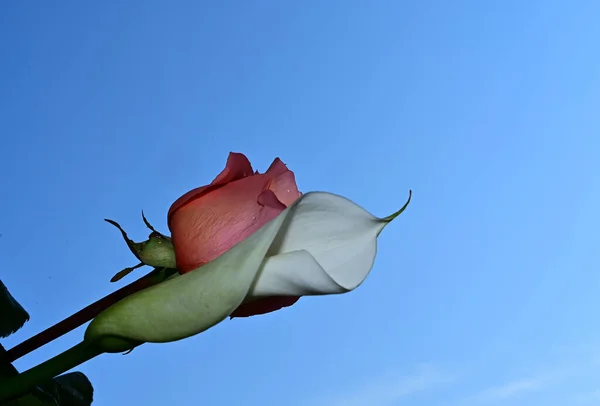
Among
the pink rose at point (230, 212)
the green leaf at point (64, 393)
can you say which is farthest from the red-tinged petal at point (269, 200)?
the green leaf at point (64, 393)

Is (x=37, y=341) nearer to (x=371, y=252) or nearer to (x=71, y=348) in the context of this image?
(x=71, y=348)

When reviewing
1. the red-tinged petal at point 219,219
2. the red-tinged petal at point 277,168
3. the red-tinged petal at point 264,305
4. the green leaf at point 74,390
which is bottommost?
the red-tinged petal at point 264,305

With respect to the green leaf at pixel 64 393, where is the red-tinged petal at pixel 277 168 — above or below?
above

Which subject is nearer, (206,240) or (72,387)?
(206,240)

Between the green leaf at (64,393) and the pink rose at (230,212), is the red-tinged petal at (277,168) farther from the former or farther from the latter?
the green leaf at (64,393)

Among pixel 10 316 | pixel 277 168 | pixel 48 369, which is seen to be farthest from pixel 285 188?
pixel 10 316

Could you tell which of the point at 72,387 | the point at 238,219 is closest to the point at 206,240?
the point at 238,219
